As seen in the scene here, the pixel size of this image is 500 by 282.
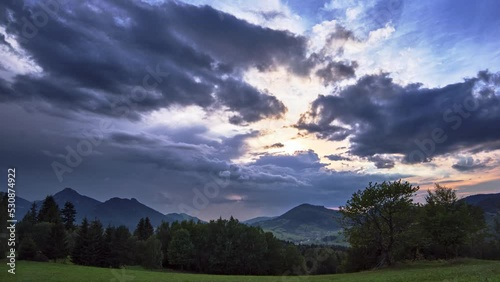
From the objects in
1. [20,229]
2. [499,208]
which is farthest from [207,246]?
[499,208]

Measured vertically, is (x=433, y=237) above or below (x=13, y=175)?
below

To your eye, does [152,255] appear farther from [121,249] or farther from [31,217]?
[31,217]

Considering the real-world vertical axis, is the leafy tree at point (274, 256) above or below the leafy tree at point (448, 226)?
below

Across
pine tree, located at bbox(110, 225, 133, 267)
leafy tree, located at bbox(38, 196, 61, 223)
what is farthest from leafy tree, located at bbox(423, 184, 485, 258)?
leafy tree, located at bbox(38, 196, 61, 223)

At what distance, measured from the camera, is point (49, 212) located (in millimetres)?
128000

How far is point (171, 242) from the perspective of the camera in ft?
402

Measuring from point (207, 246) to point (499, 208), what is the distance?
368ft

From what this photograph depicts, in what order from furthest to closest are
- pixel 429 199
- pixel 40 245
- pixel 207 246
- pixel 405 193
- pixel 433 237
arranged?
1. pixel 207 246
2. pixel 40 245
3. pixel 429 199
4. pixel 433 237
5. pixel 405 193

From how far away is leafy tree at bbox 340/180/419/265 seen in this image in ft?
197

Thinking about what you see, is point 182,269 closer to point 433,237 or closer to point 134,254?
point 134,254

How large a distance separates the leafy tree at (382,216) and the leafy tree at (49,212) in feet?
369

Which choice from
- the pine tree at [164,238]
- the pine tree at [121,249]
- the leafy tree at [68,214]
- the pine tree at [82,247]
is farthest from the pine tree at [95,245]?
the leafy tree at [68,214]

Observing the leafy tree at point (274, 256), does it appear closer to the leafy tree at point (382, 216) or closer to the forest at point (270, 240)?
the forest at point (270, 240)

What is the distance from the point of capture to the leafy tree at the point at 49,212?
413 feet
